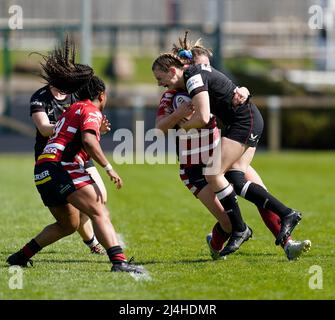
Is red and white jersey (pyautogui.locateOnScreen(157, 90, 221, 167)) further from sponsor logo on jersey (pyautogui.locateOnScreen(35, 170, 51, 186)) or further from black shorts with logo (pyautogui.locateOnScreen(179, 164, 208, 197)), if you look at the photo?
sponsor logo on jersey (pyautogui.locateOnScreen(35, 170, 51, 186))

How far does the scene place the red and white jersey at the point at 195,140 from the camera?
28.5ft

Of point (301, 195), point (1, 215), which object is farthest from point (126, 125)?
point (1, 215)

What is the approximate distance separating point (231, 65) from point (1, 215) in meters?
23.3

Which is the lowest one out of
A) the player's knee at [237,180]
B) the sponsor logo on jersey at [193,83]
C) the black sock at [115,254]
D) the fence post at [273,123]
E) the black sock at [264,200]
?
the fence post at [273,123]

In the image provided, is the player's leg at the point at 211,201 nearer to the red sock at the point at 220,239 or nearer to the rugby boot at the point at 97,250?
the red sock at the point at 220,239

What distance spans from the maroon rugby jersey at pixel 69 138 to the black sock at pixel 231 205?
1.40 metres

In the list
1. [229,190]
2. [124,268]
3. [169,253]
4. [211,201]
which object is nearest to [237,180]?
[229,190]

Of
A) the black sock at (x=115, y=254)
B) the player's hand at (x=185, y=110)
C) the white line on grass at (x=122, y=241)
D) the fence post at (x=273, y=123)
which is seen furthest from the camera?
the fence post at (x=273, y=123)

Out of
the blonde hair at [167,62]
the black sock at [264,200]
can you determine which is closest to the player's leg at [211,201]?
the black sock at [264,200]

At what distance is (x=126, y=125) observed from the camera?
30297mm

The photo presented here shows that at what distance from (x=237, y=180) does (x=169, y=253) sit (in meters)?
1.04

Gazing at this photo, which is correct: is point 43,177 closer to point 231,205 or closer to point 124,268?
point 124,268

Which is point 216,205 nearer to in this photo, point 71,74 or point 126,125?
point 71,74
